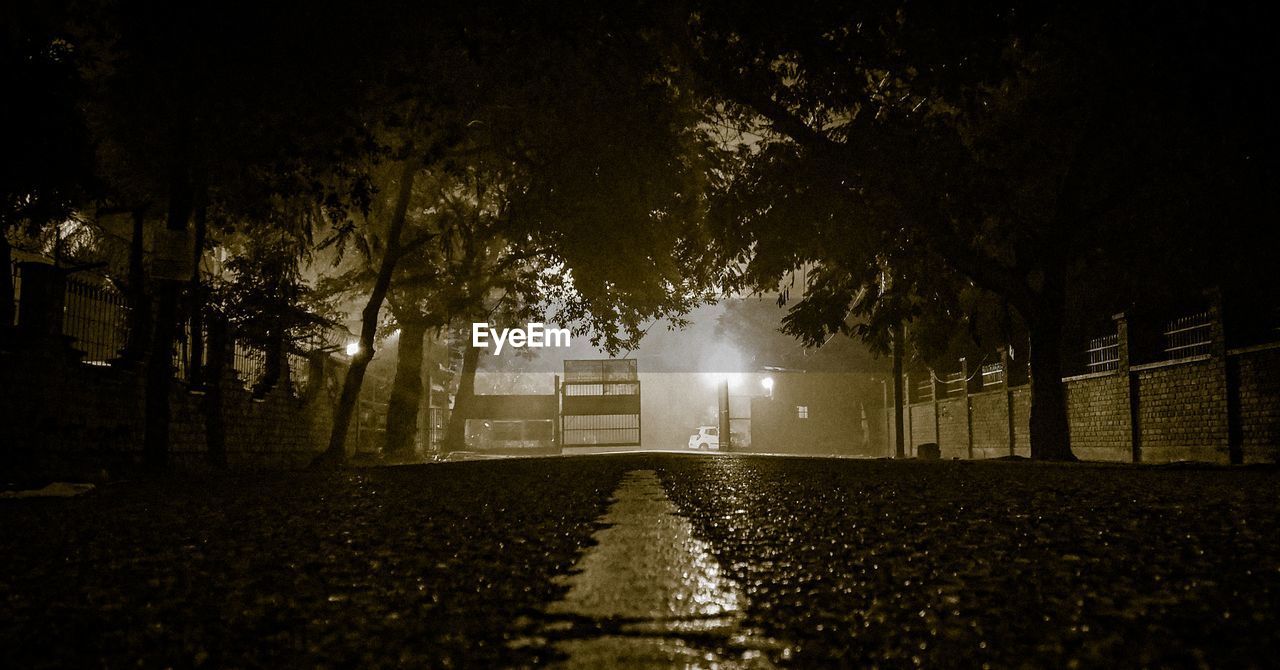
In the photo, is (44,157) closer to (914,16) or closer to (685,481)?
(685,481)

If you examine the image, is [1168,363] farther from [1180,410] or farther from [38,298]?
[38,298]

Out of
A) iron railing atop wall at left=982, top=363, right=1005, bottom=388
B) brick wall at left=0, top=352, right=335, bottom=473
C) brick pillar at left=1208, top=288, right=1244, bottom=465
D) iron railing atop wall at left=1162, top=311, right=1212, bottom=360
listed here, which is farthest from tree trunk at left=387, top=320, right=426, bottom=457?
brick pillar at left=1208, top=288, right=1244, bottom=465

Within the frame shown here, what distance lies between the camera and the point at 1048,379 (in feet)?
52.0

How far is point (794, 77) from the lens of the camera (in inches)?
583

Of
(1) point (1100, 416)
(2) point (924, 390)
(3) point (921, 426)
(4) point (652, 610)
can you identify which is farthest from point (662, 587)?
(2) point (924, 390)

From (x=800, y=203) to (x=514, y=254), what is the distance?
9969mm

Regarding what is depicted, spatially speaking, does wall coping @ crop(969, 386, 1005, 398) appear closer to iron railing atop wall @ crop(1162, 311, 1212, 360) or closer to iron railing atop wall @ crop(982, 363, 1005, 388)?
iron railing atop wall @ crop(982, 363, 1005, 388)

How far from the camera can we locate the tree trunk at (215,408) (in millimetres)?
13914

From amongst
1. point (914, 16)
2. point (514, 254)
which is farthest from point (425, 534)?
point (514, 254)

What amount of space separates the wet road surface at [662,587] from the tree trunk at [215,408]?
1056 cm

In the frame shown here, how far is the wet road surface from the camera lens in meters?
1.46

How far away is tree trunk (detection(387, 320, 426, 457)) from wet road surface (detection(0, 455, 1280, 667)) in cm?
2013

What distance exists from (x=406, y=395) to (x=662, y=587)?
2329cm

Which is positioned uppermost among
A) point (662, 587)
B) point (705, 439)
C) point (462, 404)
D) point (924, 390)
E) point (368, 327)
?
point (368, 327)
